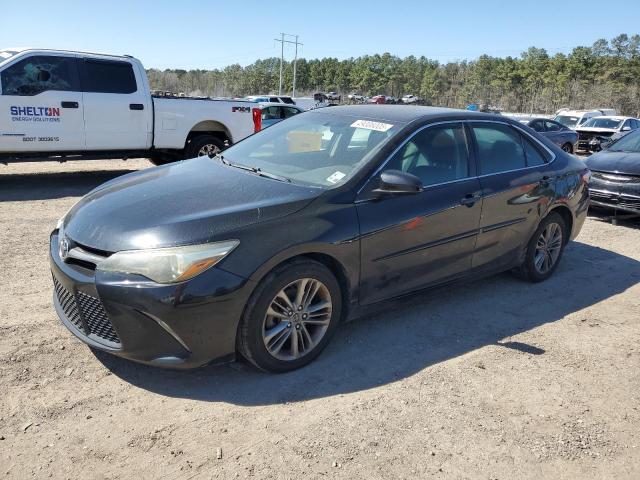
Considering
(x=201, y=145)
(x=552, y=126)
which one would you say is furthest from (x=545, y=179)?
(x=552, y=126)

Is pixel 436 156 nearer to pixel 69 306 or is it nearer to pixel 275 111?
pixel 69 306

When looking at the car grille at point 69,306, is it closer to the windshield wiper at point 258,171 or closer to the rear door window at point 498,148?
the windshield wiper at point 258,171

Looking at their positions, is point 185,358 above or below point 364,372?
above

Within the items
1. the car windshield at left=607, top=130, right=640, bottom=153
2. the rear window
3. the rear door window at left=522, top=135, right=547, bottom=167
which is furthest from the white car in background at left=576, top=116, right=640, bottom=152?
the rear door window at left=522, top=135, right=547, bottom=167

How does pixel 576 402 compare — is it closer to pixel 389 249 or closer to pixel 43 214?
pixel 389 249

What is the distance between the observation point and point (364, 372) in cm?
345

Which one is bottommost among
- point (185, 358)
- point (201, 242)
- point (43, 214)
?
point (43, 214)

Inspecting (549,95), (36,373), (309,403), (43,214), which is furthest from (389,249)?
(549,95)

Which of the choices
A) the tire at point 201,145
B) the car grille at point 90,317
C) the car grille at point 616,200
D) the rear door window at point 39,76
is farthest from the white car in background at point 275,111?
the car grille at point 90,317

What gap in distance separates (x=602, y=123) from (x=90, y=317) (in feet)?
75.5

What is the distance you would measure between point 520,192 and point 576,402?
2033 millimetres

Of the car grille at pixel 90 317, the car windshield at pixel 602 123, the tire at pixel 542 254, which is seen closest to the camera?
the car grille at pixel 90 317

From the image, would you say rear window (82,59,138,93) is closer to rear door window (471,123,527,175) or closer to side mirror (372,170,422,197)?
rear door window (471,123,527,175)

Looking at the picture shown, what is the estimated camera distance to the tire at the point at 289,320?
3.10 metres
